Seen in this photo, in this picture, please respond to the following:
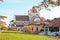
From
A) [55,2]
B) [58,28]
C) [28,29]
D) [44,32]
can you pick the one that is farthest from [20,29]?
[55,2]

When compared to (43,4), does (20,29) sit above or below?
below

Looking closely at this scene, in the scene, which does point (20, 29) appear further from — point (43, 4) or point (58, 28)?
point (43, 4)

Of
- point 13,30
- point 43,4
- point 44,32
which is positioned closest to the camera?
point 43,4

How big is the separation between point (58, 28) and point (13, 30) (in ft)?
18.8

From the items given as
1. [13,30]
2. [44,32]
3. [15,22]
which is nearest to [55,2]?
[13,30]

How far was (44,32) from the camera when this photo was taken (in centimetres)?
2958

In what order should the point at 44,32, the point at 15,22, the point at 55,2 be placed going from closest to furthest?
the point at 55,2, the point at 44,32, the point at 15,22

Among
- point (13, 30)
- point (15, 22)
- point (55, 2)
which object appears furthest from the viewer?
point (15, 22)

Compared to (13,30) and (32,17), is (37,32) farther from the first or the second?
(32,17)

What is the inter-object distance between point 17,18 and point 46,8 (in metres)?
24.4

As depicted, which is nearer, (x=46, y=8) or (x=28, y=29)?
(x=46, y=8)

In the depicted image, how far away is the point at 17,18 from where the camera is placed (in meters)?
34.6

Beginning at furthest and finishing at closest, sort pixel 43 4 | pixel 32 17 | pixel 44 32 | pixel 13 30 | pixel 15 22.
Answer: pixel 32 17
pixel 15 22
pixel 44 32
pixel 13 30
pixel 43 4

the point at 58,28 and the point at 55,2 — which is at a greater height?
the point at 55,2
